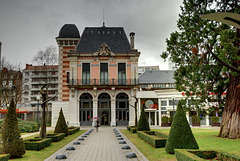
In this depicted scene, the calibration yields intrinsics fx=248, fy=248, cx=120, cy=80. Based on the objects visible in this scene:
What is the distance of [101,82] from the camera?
39.7 meters

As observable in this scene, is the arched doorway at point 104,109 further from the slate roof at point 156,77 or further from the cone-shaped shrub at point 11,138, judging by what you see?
Result: the cone-shaped shrub at point 11,138

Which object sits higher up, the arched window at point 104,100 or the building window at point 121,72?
the building window at point 121,72

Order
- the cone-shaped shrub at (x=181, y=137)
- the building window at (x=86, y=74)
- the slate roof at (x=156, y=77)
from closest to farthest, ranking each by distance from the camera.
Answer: the cone-shaped shrub at (x=181, y=137), the building window at (x=86, y=74), the slate roof at (x=156, y=77)

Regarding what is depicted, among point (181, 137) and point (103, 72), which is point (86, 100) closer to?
point (103, 72)

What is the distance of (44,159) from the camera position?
35.4 feet

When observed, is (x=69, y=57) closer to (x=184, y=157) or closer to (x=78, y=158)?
(x=78, y=158)

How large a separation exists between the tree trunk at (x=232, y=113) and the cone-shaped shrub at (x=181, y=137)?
868 cm

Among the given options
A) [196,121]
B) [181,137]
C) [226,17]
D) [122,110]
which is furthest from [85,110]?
[226,17]

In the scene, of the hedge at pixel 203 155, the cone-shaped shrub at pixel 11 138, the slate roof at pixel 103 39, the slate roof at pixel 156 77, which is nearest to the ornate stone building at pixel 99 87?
the slate roof at pixel 103 39

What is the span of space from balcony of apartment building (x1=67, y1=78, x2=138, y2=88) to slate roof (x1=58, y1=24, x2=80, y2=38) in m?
8.79

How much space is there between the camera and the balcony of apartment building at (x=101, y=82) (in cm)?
3891

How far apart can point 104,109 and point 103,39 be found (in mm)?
12464

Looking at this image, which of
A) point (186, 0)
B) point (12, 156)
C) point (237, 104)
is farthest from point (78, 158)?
point (186, 0)

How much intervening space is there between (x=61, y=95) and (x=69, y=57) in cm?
649
